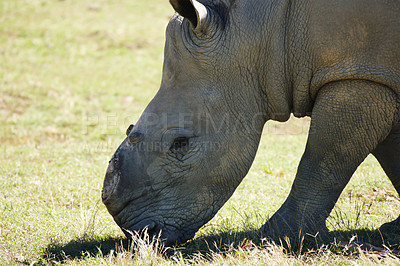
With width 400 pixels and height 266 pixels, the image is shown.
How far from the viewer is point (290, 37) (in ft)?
13.5

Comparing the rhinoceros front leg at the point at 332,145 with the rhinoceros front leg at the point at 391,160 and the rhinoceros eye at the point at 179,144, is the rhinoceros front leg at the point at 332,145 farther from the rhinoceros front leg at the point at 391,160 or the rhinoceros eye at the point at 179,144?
the rhinoceros eye at the point at 179,144

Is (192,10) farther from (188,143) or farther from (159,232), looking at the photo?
(159,232)

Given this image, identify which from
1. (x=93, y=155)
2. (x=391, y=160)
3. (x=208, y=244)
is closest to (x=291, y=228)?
(x=208, y=244)

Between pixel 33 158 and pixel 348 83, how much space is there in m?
5.31

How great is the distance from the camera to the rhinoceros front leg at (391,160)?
14.8ft

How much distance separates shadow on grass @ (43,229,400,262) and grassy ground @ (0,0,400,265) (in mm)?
15

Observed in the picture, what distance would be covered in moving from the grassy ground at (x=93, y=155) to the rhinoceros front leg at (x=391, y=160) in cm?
17

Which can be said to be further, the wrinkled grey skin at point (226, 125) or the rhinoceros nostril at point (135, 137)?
the rhinoceros nostril at point (135, 137)

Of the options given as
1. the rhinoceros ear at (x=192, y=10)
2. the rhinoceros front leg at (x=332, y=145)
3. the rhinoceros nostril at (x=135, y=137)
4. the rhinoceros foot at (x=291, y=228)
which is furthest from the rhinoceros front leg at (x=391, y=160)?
the rhinoceros nostril at (x=135, y=137)

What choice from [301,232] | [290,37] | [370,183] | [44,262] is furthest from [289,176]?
[44,262]

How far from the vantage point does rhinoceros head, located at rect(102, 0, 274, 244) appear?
13.8 ft

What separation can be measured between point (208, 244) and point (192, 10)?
6.52ft

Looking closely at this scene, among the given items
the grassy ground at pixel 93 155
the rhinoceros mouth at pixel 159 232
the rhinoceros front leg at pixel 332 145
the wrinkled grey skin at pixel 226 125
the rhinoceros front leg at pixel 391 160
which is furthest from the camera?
the rhinoceros front leg at pixel 391 160

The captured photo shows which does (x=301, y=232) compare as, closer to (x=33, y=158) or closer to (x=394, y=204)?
(x=394, y=204)
